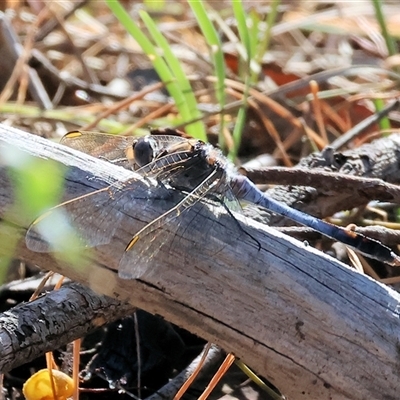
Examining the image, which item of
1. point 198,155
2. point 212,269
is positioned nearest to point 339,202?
point 198,155

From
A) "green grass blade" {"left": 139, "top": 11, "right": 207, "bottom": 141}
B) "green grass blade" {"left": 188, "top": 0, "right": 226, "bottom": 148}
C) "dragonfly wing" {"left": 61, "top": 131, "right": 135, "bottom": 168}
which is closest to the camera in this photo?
"dragonfly wing" {"left": 61, "top": 131, "right": 135, "bottom": 168}

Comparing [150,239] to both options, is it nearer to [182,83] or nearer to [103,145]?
[103,145]

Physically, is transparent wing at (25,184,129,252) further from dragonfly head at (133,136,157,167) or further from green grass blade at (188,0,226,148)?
green grass blade at (188,0,226,148)

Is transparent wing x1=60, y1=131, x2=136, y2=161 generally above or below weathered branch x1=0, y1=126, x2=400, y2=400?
above

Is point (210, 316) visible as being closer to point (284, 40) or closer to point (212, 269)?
point (212, 269)

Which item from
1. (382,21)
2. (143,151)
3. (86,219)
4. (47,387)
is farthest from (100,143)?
(382,21)

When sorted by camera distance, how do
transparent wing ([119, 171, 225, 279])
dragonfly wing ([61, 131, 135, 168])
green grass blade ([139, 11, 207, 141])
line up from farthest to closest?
green grass blade ([139, 11, 207, 141]), dragonfly wing ([61, 131, 135, 168]), transparent wing ([119, 171, 225, 279])

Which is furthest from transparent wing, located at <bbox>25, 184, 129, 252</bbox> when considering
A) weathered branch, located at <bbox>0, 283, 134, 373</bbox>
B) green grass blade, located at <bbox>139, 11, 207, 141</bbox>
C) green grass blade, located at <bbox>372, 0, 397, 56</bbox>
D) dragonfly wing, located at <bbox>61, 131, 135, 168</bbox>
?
green grass blade, located at <bbox>372, 0, 397, 56</bbox>

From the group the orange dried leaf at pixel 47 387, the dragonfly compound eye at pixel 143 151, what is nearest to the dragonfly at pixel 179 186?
the dragonfly compound eye at pixel 143 151
